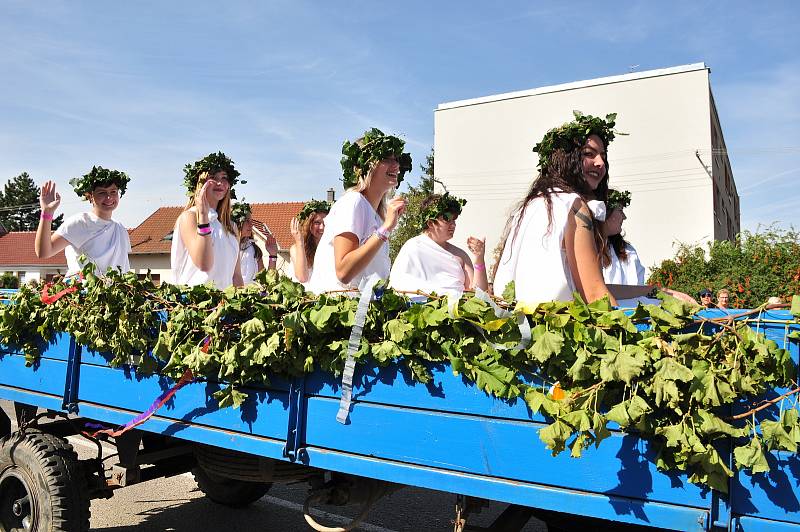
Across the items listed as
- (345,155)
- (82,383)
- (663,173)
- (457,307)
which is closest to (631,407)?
(457,307)

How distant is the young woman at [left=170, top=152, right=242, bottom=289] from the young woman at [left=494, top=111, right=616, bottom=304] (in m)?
1.92

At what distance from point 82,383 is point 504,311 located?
2583 millimetres

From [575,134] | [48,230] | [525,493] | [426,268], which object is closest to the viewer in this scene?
[525,493]

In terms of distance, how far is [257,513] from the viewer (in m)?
5.03

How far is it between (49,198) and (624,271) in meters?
4.07

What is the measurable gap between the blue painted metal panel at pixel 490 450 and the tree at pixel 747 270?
31.8ft

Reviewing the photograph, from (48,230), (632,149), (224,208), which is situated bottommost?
(48,230)

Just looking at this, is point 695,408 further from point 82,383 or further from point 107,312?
point 82,383

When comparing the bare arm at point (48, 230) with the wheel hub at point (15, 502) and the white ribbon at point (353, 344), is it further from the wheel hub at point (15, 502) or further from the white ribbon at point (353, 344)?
the white ribbon at point (353, 344)

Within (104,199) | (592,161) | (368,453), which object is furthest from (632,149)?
(368,453)

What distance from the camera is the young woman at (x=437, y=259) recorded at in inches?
200

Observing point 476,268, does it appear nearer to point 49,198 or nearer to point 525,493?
point 49,198

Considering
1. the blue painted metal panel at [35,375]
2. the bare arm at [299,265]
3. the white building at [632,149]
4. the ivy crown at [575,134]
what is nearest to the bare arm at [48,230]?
the blue painted metal panel at [35,375]

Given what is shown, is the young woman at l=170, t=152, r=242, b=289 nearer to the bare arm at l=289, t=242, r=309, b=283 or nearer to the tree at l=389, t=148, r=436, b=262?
the bare arm at l=289, t=242, r=309, b=283
